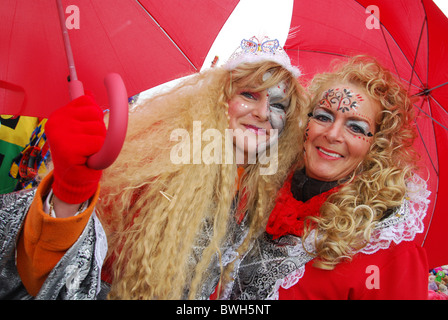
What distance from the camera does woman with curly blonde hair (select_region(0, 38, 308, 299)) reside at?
49.4 inches

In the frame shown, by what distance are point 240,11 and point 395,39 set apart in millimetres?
832

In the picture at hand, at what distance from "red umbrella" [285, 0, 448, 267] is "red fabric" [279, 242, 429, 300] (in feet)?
2.11

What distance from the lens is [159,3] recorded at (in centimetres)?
194

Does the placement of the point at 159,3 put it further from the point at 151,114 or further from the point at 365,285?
the point at 365,285

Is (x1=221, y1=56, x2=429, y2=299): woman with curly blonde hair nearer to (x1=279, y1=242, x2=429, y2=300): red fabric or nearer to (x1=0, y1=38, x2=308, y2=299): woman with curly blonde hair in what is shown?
(x1=279, y1=242, x2=429, y2=300): red fabric

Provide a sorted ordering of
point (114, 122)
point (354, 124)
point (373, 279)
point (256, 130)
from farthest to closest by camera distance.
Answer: point (256, 130) → point (354, 124) → point (373, 279) → point (114, 122)

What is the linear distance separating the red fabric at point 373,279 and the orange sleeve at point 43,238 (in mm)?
965

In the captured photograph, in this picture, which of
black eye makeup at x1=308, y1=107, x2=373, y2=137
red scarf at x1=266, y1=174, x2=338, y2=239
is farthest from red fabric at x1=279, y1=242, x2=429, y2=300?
black eye makeup at x1=308, y1=107, x2=373, y2=137

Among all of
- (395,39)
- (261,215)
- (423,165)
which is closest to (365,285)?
(261,215)

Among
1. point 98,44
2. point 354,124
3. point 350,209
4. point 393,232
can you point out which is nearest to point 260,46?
point 354,124

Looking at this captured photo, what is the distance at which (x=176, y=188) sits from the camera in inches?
69.8

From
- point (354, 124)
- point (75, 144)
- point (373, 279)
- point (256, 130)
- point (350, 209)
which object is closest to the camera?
point (75, 144)

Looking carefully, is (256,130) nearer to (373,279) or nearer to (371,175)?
(371,175)

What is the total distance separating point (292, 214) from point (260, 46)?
3.16 ft
